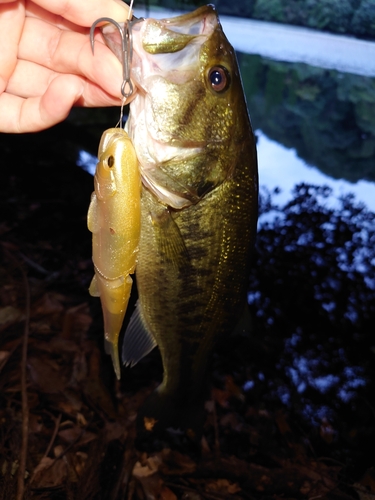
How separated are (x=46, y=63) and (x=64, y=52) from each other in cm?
13

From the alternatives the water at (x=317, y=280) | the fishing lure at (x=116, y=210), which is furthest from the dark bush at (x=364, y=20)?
the fishing lure at (x=116, y=210)

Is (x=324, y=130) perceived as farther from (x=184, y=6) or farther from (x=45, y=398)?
(x=45, y=398)

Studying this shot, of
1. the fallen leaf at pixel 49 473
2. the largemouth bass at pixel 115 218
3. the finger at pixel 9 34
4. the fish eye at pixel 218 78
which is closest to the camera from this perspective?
the largemouth bass at pixel 115 218

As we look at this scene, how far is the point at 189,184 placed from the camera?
1.14 meters

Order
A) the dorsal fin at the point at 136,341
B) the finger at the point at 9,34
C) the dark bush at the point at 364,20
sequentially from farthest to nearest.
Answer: the dark bush at the point at 364,20
the dorsal fin at the point at 136,341
the finger at the point at 9,34

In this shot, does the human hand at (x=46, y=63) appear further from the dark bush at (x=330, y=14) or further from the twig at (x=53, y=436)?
the dark bush at (x=330, y=14)

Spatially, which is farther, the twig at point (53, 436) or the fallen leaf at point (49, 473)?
the twig at point (53, 436)

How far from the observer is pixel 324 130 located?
868 centimetres

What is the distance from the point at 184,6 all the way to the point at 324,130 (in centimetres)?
449

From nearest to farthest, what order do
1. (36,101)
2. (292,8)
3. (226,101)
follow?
1. (226,101)
2. (36,101)
3. (292,8)

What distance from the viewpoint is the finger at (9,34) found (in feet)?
4.27

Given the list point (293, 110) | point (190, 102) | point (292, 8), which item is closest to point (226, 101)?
point (190, 102)

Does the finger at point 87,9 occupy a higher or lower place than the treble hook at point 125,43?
higher

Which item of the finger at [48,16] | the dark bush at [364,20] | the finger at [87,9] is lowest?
the finger at [48,16]
